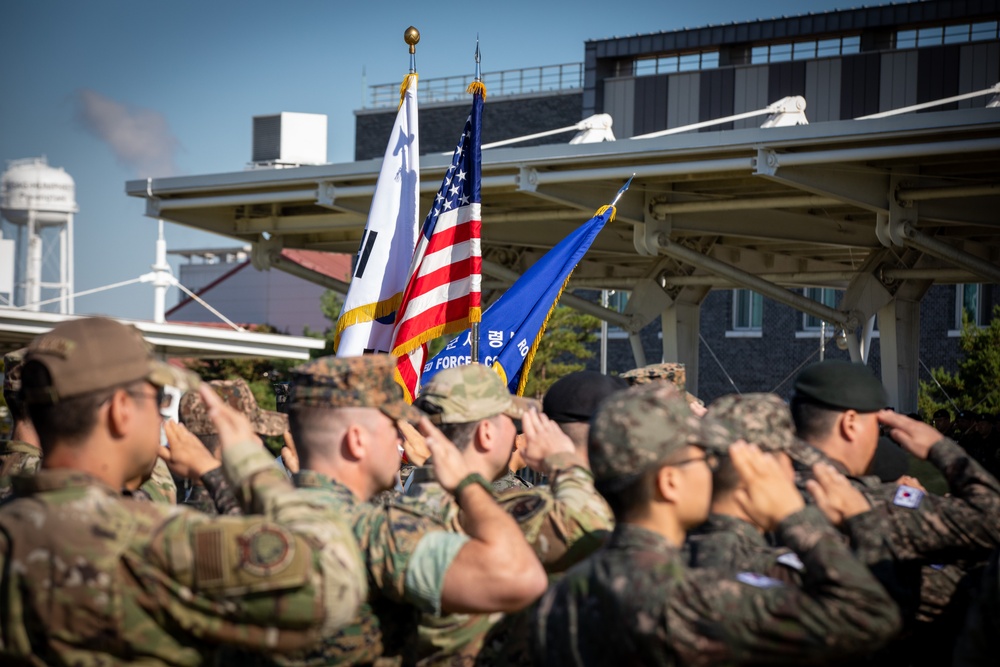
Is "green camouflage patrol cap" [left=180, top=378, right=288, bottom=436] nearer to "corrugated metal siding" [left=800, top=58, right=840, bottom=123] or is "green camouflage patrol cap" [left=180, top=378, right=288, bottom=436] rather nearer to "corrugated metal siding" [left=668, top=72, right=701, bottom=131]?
"corrugated metal siding" [left=800, top=58, right=840, bottom=123]

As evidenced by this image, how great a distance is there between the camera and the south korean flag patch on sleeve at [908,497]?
12.3 feet

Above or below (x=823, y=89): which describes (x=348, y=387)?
below

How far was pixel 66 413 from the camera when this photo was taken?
2.86 metres

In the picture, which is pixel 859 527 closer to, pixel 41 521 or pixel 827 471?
pixel 827 471

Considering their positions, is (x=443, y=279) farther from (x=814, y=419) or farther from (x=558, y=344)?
(x=558, y=344)

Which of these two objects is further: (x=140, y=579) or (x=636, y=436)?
(x=636, y=436)

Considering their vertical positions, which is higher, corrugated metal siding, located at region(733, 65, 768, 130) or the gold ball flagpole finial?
corrugated metal siding, located at region(733, 65, 768, 130)

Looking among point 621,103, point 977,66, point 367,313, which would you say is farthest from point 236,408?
point 621,103

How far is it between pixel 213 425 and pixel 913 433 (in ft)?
9.52

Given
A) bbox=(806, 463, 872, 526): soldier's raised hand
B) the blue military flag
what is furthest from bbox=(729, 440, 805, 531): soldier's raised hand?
the blue military flag

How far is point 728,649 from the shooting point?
276 cm

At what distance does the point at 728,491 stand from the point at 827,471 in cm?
34

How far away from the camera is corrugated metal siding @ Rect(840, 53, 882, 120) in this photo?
2825 centimetres

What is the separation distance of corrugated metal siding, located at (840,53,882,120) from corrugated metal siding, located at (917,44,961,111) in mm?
976
